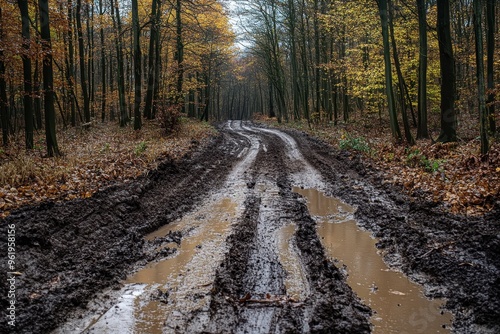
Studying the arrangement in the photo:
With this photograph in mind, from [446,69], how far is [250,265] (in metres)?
12.3

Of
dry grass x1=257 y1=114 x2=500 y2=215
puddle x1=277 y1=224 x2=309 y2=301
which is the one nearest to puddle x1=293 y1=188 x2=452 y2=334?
puddle x1=277 y1=224 x2=309 y2=301

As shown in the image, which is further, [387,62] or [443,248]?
[387,62]

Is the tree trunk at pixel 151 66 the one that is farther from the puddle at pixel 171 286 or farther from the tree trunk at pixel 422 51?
the puddle at pixel 171 286

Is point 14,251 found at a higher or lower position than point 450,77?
lower

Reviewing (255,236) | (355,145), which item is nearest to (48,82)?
(255,236)

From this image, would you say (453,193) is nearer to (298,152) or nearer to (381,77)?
(298,152)

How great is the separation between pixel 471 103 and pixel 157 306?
27.0m

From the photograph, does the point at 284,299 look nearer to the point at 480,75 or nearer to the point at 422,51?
the point at 480,75

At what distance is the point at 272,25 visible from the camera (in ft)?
110

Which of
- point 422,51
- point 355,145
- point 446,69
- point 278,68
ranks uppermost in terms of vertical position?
point 278,68

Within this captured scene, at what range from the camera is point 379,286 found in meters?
4.53

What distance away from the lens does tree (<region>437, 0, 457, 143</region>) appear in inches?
506

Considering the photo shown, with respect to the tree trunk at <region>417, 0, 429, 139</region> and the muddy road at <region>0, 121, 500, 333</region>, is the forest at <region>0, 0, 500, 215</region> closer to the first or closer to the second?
the tree trunk at <region>417, 0, 429, 139</region>

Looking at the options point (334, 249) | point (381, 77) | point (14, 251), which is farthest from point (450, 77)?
point (14, 251)
